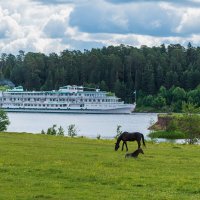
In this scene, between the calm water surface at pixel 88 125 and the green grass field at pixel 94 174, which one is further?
the calm water surface at pixel 88 125

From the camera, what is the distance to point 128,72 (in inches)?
6526

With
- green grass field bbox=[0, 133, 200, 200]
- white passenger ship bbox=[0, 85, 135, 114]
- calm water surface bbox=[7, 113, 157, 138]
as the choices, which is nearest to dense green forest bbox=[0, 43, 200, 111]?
white passenger ship bbox=[0, 85, 135, 114]

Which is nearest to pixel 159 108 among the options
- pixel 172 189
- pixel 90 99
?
pixel 90 99

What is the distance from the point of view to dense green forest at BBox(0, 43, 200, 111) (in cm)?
14962

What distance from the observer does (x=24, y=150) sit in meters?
25.7

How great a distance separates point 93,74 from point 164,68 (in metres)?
19.5

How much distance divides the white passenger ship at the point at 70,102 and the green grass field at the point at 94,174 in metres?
114

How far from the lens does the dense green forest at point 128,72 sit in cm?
14962

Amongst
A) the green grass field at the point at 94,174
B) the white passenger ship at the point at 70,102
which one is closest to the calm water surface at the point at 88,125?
the white passenger ship at the point at 70,102

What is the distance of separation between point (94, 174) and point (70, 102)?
124816mm

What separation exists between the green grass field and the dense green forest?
111661 millimetres

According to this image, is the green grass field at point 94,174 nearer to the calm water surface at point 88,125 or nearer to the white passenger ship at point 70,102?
the calm water surface at point 88,125

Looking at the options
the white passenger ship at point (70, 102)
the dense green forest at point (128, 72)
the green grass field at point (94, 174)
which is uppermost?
the dense green forest at point (128, 72)

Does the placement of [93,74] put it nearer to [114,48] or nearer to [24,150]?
[114,48]
